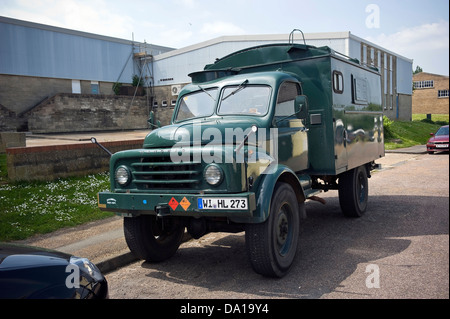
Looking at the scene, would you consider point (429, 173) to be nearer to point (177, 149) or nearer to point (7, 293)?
point (177, 149)

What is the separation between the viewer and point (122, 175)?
16.5 feet

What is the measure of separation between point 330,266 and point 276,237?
88 cm

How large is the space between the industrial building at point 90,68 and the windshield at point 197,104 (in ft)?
76.9

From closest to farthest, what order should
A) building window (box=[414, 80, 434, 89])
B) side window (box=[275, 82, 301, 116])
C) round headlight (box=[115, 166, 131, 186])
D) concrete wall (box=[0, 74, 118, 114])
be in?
round headlight (box=[115, 166, 131, 186]) → side window (box=[275, 82, 301, 116]) → concrete wall (box=[0, 74, 118, 114]) → building window (box=[414, 80, 434, 89])

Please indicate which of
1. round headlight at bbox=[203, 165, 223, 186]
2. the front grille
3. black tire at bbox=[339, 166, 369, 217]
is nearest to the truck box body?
black tire at bbox=[339, 166, 369, 217]

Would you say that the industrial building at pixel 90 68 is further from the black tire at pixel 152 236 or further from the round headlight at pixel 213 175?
the round headlight at pixel 213 175

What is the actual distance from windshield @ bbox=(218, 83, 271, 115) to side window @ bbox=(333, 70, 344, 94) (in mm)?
1467

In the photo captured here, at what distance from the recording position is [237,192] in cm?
438

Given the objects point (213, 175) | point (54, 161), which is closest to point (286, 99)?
point (213, 175)

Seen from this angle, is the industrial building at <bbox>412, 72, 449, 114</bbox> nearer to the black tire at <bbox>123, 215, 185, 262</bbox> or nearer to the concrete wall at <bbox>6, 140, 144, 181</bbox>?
the concrete wall at <bbox>6, 140, 144, 181</bbox>

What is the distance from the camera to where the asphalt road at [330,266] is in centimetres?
430

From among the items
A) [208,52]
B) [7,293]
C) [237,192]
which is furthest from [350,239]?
[208,52]

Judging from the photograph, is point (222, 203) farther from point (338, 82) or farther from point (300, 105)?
point (338, 82)

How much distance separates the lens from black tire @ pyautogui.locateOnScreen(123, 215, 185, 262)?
528 centimetres
